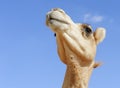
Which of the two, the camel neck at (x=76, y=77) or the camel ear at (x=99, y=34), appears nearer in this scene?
the camel neck at (x=76, y=77)

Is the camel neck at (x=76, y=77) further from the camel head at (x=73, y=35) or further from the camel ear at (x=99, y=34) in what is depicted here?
the camel ear at (x=99, y=34)

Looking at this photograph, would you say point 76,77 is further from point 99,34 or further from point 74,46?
point 99,34

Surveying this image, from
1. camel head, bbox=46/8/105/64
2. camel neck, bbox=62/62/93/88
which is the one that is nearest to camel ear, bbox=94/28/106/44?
camel head, bbox=46/8/105/64

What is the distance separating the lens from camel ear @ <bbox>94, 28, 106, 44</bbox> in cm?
1035

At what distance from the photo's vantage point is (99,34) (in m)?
10.4

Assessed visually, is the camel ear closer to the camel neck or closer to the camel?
the camel

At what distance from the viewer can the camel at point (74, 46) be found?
9.59 metres

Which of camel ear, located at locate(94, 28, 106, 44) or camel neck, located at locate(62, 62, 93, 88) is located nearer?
camel neck, located at locate(62, 62, 93, 88)

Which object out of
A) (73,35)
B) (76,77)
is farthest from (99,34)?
(76,77)

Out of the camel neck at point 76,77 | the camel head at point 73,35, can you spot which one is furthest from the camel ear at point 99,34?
the camel neck at point 76,77

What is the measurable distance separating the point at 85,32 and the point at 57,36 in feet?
2.44

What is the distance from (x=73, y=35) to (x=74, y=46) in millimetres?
210

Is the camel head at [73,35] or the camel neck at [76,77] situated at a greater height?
the camel head at [73,35]

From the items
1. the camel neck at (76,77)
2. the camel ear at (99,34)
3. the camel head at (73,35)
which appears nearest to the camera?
the camel head at (73,35)
